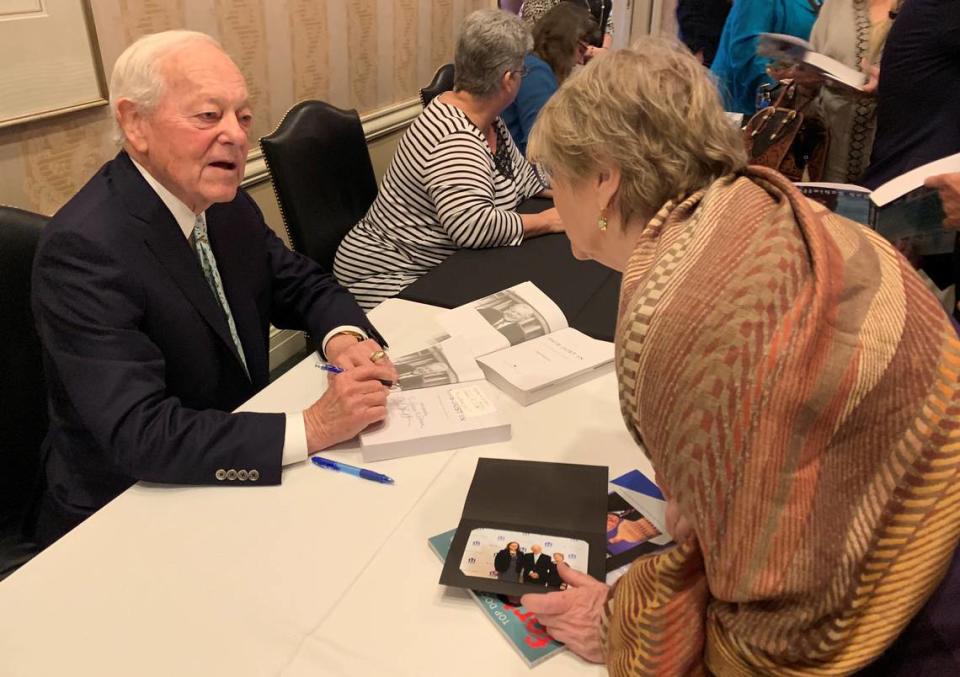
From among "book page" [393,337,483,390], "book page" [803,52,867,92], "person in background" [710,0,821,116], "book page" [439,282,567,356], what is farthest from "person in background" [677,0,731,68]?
"book page" [393,337,483,390]

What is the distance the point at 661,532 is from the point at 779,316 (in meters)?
0.45

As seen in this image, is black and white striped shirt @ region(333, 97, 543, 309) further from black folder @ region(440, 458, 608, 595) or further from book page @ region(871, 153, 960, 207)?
black folder @ region(440, 458, 608, 595)

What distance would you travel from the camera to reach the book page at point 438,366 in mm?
1383

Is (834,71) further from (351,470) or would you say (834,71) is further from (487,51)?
(351,470)

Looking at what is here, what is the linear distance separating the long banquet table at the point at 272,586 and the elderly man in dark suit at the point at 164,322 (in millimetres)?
70

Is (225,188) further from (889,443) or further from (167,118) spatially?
(889,443)

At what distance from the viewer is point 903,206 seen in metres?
1.62

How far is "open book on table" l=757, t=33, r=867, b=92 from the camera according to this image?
2.29 m

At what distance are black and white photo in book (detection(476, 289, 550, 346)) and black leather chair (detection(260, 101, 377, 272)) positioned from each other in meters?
0.80

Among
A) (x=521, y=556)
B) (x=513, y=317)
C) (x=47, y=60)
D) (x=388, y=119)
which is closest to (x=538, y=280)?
(x=513, y=317)

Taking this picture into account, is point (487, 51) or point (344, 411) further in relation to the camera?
point (487, 51)

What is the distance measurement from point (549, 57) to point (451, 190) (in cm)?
133

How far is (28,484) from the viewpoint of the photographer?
1.46 metres

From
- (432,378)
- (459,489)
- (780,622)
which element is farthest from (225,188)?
(780,622)
